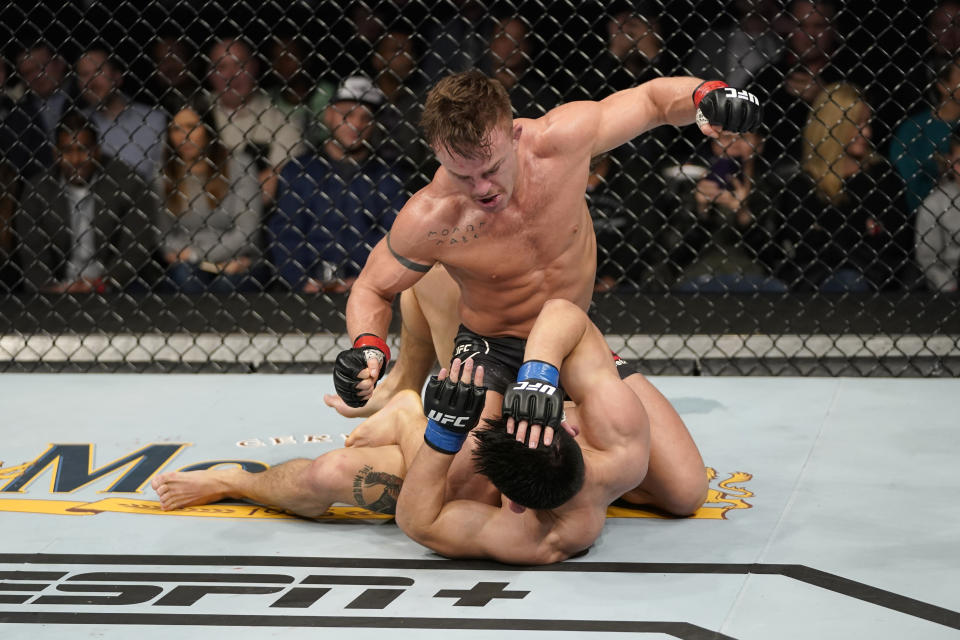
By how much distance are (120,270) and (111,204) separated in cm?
25

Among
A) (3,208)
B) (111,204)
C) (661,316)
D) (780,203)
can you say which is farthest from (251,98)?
(780,203)

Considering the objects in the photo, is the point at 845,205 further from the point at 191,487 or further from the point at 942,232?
the point at 191,487

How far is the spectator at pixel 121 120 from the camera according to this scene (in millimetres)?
4145

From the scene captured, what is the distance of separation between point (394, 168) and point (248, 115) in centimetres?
63

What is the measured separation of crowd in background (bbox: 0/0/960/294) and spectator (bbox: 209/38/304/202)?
0.01 m

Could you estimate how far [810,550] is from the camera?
2.01 m

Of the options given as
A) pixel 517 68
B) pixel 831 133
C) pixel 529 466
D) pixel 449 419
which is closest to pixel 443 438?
pixel 449 419

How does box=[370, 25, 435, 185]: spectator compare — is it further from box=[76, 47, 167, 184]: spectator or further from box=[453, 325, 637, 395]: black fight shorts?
box=[453, 325, 637, 395]: black fight shorts

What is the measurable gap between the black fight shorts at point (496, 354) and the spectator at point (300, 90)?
1.94 m

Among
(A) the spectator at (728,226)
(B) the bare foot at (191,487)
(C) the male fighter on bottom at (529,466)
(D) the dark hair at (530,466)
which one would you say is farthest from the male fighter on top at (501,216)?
(A) the spectator at (728,226)

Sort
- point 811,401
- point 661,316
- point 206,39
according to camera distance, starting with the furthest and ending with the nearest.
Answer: point 206,39
point 661,316
point 811,401

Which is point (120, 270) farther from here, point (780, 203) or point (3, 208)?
point (780, 203)

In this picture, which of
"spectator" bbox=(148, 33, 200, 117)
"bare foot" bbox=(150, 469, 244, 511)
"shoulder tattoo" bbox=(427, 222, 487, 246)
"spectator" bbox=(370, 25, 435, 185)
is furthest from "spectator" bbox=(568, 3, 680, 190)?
"bare foot" bbox=(150, 469, 244, 511)

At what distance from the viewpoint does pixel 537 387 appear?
1.81 metres
